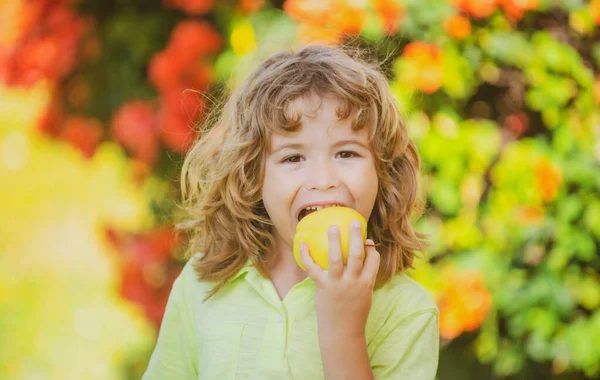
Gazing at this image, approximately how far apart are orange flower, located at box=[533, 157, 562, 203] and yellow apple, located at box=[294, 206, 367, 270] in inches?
50.4

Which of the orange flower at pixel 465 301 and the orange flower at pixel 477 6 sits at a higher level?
the orange flower at pixel 477 6

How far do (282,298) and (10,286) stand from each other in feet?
10.8

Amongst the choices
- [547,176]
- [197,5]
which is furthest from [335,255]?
[197,5]

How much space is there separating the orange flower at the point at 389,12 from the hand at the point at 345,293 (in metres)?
1.29

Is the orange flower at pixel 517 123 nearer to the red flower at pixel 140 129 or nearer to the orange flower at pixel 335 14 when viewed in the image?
the orange flower at pixel 335 14

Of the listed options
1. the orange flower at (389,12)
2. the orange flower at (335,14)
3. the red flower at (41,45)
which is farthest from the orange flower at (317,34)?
the red flower at (41,45)

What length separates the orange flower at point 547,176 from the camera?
2656mm

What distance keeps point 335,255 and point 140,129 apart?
6.00ft

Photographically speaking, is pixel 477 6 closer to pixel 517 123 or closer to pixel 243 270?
pixel 517 123

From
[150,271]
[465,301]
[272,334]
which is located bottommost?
[150,271]

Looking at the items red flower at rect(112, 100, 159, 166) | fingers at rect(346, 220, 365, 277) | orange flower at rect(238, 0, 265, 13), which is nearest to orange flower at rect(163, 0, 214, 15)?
orange flower at rect(238, 0, 265, 13)

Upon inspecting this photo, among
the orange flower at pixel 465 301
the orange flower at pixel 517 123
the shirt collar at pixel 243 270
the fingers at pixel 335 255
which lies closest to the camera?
the fingers at pixel 335 255

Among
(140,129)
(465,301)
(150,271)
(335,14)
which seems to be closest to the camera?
(335,14)

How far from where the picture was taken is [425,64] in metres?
2.67
